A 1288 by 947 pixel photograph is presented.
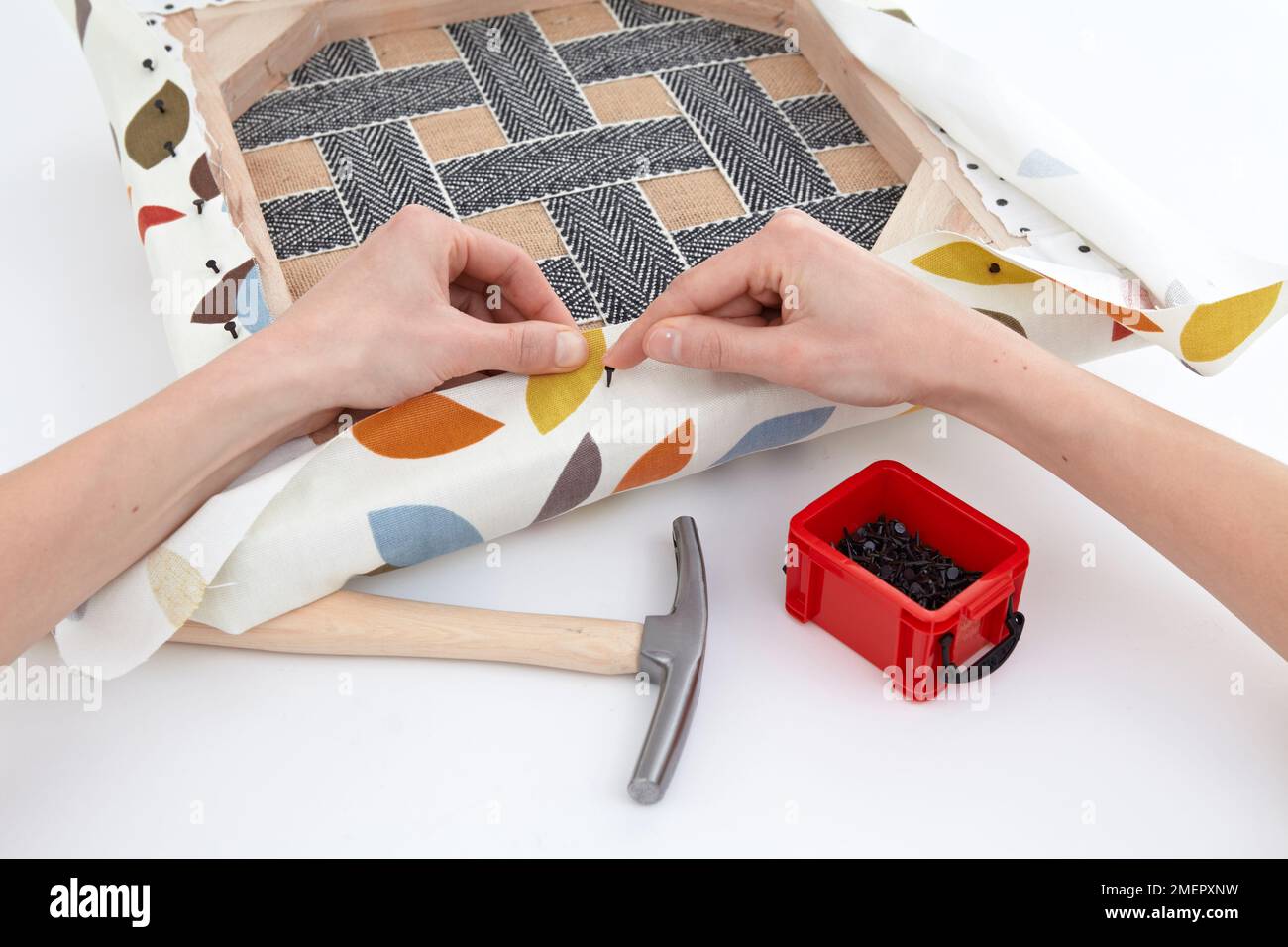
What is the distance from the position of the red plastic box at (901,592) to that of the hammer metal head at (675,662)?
101 millimetres

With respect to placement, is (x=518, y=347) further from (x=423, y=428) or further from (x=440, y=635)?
(x=440, y=635)

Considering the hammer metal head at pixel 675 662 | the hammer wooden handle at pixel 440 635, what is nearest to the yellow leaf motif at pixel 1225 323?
the hammer metal head at pixel 675 662

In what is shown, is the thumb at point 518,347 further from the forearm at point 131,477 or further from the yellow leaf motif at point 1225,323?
the yellow leaf motif at point 1225,323

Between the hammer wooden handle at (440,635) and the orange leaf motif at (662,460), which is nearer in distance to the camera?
the hammer wooden handle at (440,635)

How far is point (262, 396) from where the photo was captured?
4.25 feet

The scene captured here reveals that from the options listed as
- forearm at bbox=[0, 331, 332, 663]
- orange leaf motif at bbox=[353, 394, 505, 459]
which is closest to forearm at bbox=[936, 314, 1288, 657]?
orange leaf motif at bbox=[353, 394, 505, 459]

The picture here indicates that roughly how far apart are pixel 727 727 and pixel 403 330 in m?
0.50

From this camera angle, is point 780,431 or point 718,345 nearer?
point 718,345

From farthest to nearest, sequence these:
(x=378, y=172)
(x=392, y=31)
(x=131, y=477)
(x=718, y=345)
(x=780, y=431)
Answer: (x=392, y=31) → (x=378, y=172) → (x=780, y=431) → (x=718, y=345) → (x=131, y=477)

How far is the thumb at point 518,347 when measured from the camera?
1356mm

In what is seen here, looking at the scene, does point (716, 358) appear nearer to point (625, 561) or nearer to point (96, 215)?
point (625, 561)

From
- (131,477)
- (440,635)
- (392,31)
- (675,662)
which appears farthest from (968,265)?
(392,31)

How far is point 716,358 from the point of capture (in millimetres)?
1348

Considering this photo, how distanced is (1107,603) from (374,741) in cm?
74
